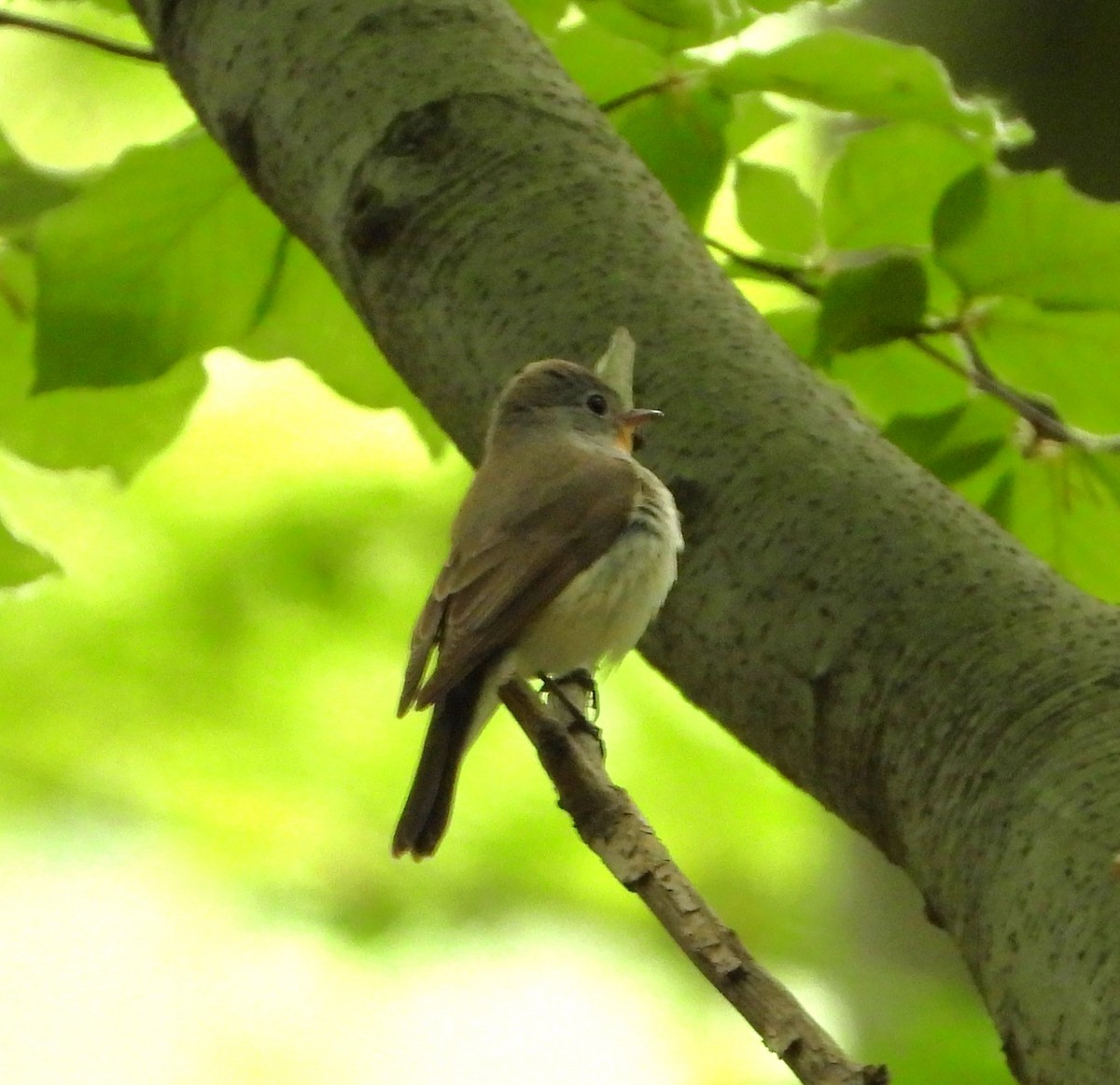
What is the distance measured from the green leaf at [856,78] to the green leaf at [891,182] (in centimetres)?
7

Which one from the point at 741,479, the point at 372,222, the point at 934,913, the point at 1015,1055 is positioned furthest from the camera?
the point at 372,222

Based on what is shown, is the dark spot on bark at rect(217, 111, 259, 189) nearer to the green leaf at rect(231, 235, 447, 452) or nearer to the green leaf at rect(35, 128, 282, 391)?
the green leaf at rect(35, 128, 282, 391)

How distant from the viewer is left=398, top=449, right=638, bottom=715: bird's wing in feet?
5.72

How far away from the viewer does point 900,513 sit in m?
1.13

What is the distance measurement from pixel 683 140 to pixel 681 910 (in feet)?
2.91

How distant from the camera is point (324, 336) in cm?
177

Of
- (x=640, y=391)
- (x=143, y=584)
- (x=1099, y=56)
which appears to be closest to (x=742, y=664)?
(x=640, y=391)

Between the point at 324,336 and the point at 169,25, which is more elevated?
the point at 169,25

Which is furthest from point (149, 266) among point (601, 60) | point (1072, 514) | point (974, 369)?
point (1072, 514)

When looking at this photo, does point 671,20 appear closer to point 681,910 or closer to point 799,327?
point 799,327

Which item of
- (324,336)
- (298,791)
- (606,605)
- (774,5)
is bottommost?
(298,791)

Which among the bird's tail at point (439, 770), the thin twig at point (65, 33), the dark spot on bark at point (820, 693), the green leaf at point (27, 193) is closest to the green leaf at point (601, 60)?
the thin twig at point (65, 33)

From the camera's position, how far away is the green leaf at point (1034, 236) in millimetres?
1469

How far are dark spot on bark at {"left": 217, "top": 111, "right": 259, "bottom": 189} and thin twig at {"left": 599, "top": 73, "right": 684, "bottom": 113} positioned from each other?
1.26 ft
